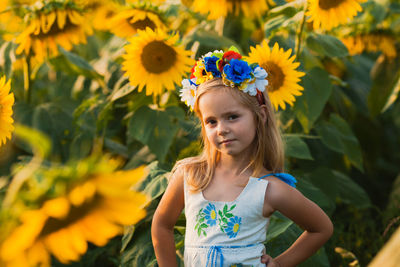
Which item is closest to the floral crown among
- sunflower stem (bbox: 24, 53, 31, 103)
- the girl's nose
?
the girl's nose

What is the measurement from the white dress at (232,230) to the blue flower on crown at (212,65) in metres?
0.32

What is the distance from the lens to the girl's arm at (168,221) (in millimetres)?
1586

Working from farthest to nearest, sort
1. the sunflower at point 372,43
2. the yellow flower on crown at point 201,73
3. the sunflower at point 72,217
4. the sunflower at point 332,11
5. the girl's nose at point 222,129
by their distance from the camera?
the sunflower at point 372,43
the sunflower at point 332,11
the yellow flower on crown at point 201,73
the girl's nose at point 222,129
the sunflower at point 72,217

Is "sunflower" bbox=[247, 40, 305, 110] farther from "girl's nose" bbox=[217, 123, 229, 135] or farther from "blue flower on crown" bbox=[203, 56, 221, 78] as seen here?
"girl's nose" bbox=[217, 123, 229, 135]

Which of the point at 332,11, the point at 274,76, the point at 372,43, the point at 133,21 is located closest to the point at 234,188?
the point at 274,76

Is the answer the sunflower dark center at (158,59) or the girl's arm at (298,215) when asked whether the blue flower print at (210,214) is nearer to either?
the girl's arm at (298,215)

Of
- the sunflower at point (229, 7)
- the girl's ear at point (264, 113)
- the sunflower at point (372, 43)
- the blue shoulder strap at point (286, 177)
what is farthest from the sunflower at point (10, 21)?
the sunflower at point (372, 43)

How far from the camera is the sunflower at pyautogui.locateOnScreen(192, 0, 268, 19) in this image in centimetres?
246

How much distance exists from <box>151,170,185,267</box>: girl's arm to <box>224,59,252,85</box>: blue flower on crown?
0.34 m

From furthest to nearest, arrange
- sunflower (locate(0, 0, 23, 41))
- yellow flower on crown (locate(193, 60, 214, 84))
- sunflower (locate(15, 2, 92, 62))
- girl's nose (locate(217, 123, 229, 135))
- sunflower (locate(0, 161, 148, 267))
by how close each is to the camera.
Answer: sunflower (locate(0, 0, 23, 41)) → sunflower (locate(15, 2, 92, 62)) → yellow flower on crown (locate(193, 60, 214, 84)) → girl's nose (locate(217, 123, 229, 135)) → sunflower (locate(0, 161, 148, 267))

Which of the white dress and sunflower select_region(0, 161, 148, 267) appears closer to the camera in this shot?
sunflower select_region(0, 161, 148, 267)

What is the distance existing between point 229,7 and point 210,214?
137 centimetres

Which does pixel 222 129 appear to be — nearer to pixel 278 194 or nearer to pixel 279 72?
pixel 278 194

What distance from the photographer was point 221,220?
4.82ft
